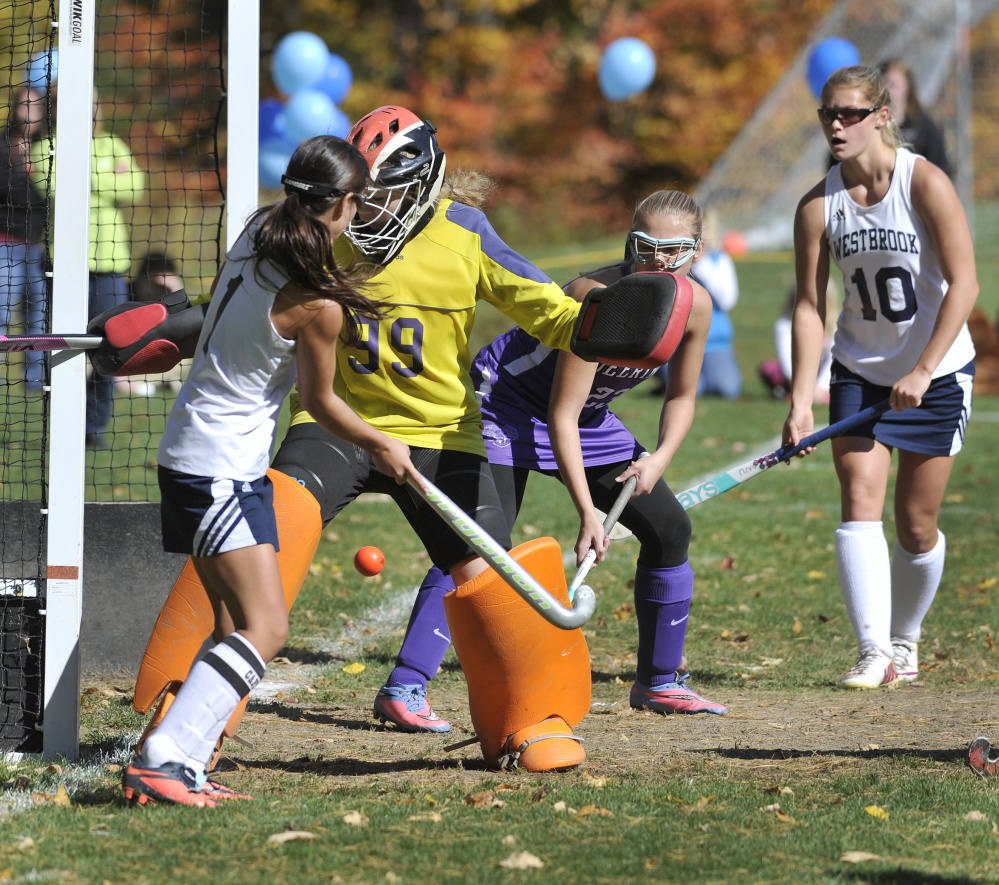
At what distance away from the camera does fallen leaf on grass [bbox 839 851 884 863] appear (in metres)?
3.00

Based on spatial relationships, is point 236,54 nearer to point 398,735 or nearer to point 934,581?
point 398,735

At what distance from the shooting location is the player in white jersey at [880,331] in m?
4.81

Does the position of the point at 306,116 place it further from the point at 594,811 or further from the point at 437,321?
the point at 594,811

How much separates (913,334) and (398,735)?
2420 mm

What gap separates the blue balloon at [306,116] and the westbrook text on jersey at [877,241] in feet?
35.6

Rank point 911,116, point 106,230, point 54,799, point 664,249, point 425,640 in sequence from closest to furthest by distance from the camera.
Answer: point 54,799, point 664,249, point 425,640, point 911,116, point 106,230

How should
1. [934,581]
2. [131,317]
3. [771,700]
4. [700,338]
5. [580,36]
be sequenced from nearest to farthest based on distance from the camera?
[131,317]
[700,338]
[771,700]
[934,581]
[580,36]

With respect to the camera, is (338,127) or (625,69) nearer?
(338,127)

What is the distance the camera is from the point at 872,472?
16.4 feet

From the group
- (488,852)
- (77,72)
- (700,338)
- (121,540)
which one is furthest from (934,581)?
(77,72)

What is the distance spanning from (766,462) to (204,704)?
2537mm

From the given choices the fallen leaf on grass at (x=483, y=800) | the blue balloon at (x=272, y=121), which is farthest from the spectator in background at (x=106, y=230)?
the blue balloon at (x=272, y=121)

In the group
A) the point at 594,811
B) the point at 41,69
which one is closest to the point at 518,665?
the point at 594,811

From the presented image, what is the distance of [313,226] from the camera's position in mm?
3234
